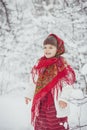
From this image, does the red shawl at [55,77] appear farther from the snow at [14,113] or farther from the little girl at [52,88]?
the snow at [14,113]

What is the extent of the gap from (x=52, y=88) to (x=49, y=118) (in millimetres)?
158

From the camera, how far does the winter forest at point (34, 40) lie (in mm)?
2100

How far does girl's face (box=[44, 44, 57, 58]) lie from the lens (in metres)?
2.01

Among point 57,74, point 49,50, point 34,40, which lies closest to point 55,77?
point 57,74

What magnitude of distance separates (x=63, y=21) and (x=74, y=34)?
10 centimetres

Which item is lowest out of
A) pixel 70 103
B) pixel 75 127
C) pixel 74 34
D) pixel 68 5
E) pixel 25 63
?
pixel 75 127

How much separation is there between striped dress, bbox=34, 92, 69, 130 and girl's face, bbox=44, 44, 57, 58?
20 cm

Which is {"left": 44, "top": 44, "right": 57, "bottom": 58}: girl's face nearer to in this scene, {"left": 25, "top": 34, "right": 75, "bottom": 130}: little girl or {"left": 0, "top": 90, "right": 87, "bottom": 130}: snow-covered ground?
{"left": 25, "top": 34, "right": 75, "bottom": 130}: little girl

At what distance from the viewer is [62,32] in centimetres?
214

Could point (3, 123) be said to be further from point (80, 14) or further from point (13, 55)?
point (80, 14)

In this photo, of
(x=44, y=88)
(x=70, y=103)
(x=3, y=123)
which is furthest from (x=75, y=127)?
(x=3, y=123)

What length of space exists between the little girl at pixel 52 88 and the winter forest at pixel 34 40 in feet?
0.33

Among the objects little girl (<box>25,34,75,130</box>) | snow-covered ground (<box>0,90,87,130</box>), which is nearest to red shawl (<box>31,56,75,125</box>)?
little girl (<box>25,34,75,130</box>)

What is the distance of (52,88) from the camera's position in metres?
2.00
